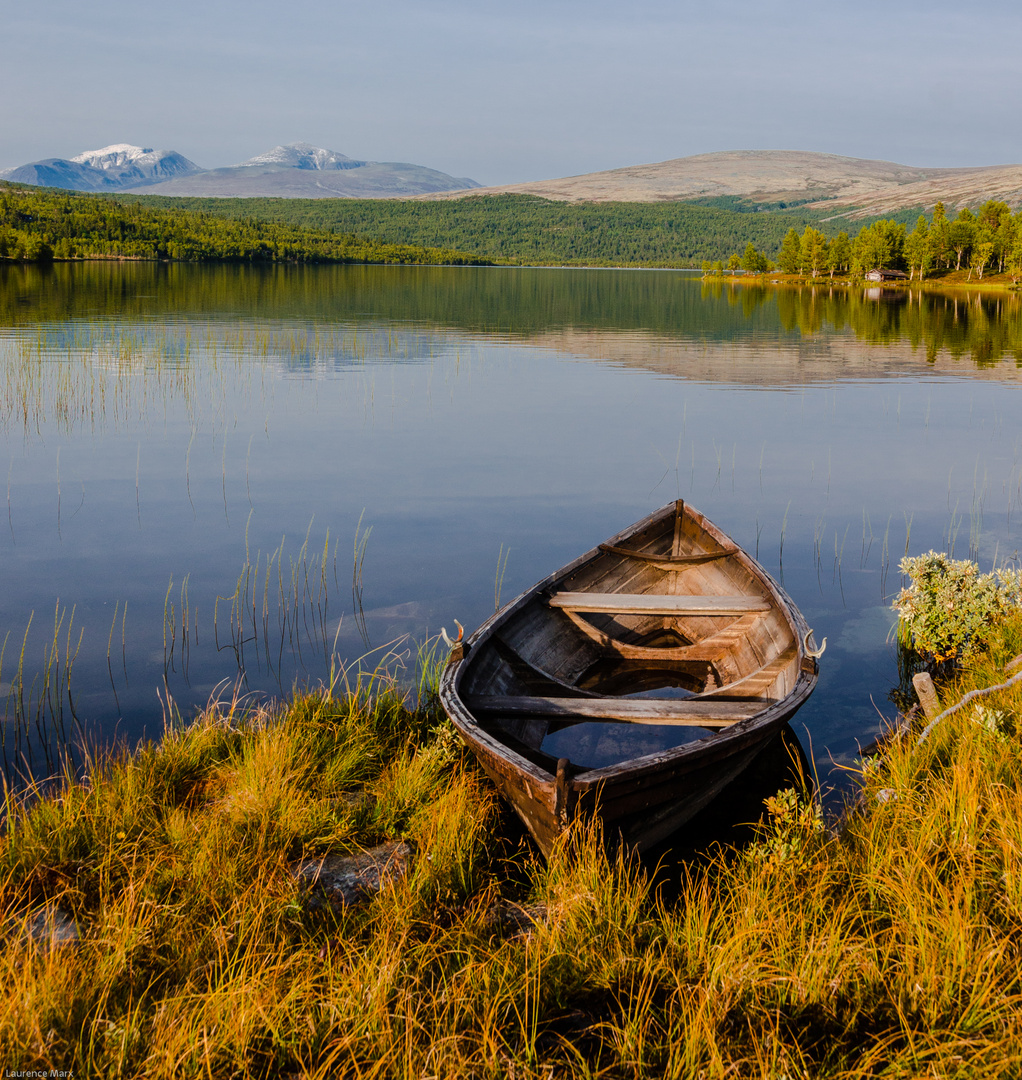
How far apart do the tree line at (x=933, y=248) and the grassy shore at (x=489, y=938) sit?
101m

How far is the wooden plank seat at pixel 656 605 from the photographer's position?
8820 millimetres

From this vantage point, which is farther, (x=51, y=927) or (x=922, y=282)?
(x=922, y=282)

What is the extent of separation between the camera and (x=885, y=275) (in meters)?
110

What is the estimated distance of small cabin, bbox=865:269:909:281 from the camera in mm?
109000

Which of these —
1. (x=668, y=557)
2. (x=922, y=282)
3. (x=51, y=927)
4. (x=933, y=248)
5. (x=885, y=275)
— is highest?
(x=933, y=248)

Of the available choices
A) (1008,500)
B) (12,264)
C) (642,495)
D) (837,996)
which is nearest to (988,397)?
(1008,500)

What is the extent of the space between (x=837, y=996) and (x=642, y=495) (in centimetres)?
1260

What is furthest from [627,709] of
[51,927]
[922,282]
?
[922,282]

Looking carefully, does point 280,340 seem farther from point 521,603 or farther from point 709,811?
point 709,811

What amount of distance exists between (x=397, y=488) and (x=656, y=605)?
8.37 m

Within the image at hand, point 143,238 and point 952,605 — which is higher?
point 143,238

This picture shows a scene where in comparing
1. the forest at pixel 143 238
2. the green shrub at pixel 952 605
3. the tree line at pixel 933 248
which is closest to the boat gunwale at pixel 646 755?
the green shrub at pixel 952 605

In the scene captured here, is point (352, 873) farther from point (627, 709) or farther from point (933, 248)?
point (933, 248)

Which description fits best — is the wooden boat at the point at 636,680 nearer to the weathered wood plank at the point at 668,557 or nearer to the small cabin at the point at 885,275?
the weathered wood plank at the point at 668,557
